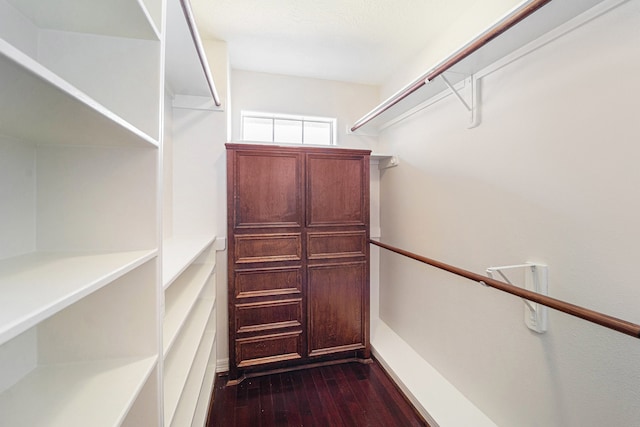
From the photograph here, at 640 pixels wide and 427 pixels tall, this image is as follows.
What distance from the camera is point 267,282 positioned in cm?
201

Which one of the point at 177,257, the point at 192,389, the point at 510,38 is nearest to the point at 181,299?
the point at 177,257

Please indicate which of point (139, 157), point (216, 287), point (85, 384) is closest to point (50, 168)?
point (139, 157)

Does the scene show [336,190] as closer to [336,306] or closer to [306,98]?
[336,306]

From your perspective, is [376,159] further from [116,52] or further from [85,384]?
[85,384]

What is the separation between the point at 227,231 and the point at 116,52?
4.39 feet

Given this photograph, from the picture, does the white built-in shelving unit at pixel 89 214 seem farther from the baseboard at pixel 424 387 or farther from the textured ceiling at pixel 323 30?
the baseboard at pixel 424 387

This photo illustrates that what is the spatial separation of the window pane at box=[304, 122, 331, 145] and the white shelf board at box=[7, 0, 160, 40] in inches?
80.3

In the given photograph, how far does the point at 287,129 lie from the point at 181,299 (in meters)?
1.91

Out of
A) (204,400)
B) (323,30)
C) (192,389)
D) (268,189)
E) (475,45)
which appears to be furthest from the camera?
(268,189)

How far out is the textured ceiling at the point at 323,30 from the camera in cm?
166

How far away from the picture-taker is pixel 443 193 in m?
1.86

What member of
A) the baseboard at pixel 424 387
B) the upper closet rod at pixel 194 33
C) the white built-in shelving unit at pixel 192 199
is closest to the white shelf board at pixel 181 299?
the white built-in shelving unit at pixel 192 199

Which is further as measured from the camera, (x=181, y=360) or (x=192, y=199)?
(x=192, y=199)

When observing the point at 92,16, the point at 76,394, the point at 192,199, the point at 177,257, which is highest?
the point at 92,16
